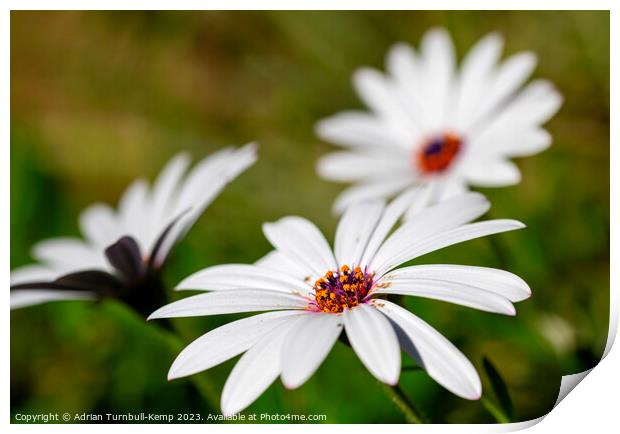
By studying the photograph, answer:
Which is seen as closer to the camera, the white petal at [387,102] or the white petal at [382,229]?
the white petal at [382,229]

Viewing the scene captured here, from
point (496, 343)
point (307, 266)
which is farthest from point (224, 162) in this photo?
point (496, 343)

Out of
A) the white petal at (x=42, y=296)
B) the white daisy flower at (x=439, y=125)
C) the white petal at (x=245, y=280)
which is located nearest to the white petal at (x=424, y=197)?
the white daisy flower at (x=439, y=125)

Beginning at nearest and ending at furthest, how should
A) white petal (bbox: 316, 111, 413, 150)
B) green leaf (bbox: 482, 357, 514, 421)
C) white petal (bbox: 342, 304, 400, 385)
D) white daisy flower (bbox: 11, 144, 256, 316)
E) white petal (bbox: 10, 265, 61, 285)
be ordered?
white petal (bbox: 342, 304, 400, 385) < green leaf (bbox: 482, 357, 514, 421) < white daisy flower (bbox: 11, 144, 256, 316) < white petal (bbox: 10, 265, 61, 285) < white petal (bbox: 316, 111, 413, 150)

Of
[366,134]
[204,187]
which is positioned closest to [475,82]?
[366,134]

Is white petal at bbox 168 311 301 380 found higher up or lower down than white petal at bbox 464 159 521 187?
lower down

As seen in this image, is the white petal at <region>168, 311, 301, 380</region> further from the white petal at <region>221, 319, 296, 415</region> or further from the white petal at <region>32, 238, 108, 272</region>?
the white petal at <region>32, 238, 108, 272</region>

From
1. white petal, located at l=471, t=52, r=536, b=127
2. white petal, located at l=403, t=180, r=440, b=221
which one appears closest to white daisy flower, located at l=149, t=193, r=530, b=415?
white petal, located at l=403, t=180, r=440, b=221

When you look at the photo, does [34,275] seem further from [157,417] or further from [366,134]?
[366,134]

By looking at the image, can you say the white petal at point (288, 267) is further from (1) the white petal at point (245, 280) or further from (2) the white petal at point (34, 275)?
(2) the white petal at point (34, 275)
